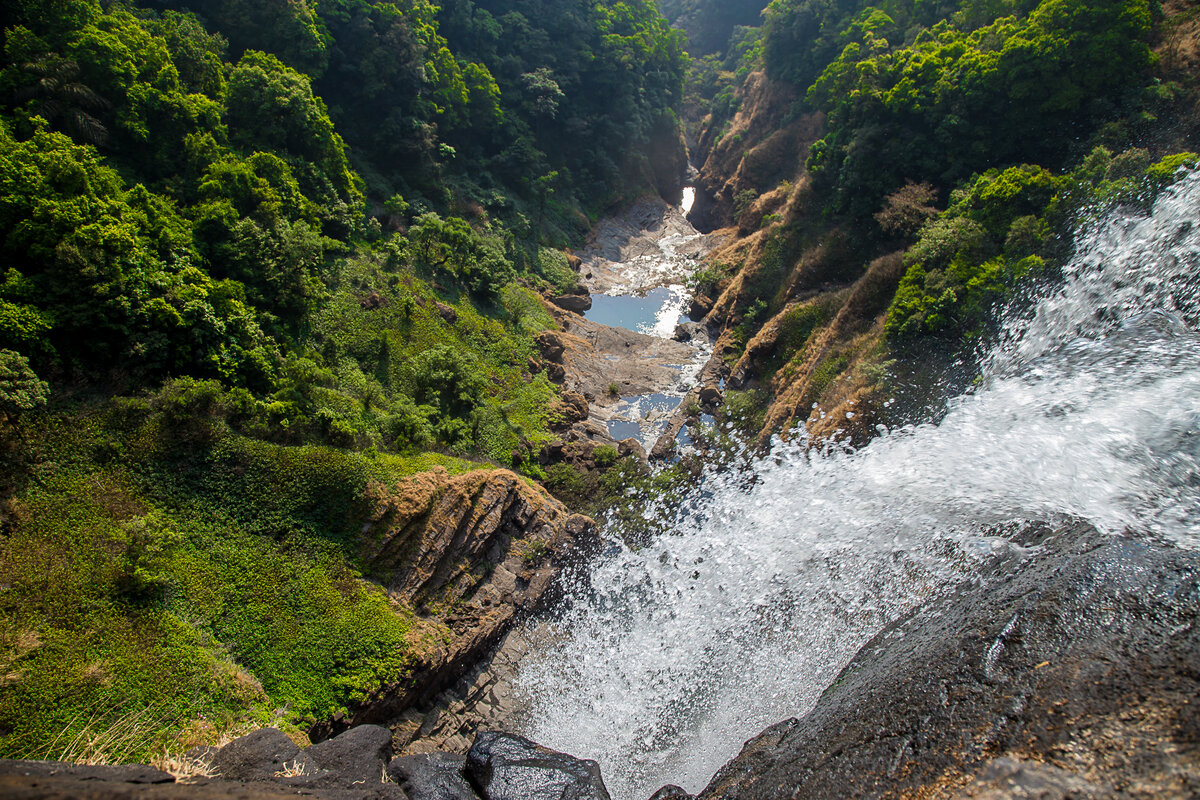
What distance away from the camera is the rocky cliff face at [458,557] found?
58.6 feet

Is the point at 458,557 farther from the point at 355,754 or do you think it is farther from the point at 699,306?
the point at 699,306

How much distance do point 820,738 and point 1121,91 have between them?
29.0m

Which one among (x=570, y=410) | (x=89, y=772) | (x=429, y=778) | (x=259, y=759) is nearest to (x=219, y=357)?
(x=259, y=759)

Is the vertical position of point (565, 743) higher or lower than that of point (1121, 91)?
lower

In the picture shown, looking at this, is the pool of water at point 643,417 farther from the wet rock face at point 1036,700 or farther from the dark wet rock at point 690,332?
the wet rock face at point 1036,700

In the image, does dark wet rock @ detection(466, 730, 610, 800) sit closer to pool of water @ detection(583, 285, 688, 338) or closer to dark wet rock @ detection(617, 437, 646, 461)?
dark wet rock @ detection(617, 437, 646, 461)

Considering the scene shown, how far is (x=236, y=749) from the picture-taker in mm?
12367

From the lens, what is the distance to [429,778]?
13.2m

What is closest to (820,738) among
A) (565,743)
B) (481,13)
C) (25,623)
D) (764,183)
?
(565,743)

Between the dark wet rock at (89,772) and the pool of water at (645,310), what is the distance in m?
37.6

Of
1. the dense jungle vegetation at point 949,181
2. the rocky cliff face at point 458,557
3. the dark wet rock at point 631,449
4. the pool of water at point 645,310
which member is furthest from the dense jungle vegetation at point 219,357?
the dense jungle vegetation at point 949,181

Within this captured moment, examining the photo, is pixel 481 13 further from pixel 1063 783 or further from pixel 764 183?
pixel 1063 783

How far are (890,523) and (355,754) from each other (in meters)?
14.8

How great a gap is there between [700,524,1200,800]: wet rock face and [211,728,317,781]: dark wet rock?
326 inches
